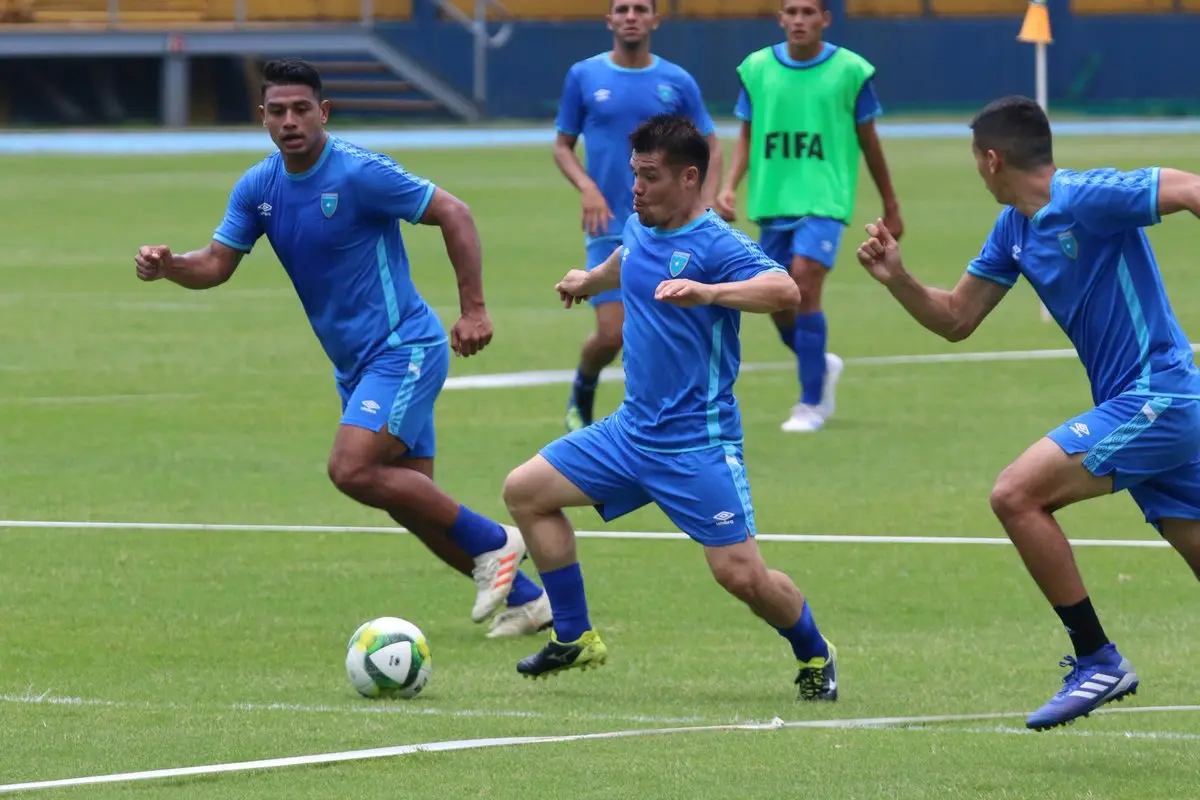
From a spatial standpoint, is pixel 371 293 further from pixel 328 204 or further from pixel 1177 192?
pixel 1177 192

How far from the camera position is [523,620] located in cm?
887

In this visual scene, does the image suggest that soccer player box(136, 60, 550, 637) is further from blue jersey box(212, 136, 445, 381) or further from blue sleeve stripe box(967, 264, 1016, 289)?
blue sleeve stripe box(967, 264, 1016, 289)

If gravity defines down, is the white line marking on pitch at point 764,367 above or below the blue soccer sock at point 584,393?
below

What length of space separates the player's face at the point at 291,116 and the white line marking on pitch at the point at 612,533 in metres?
2.62

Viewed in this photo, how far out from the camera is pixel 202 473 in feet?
40.8

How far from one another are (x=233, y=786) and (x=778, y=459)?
701 centimetres

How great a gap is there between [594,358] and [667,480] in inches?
227

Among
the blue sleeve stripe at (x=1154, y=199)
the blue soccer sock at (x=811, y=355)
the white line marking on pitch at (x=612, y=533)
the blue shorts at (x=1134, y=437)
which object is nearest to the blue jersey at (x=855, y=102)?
the blue soccer sock at (x=811, y=355)

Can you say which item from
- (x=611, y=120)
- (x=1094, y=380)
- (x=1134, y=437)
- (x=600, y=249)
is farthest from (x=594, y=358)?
(x=1134, y=437)

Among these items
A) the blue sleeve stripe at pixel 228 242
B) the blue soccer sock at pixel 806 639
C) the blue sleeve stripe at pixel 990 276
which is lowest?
the blue soccer sock at pixel 806 639

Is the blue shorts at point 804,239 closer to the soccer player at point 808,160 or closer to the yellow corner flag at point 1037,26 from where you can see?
the soccer player at point 808,160

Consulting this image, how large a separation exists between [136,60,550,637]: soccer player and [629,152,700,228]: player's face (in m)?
1.25

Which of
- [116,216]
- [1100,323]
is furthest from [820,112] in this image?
[116,216]

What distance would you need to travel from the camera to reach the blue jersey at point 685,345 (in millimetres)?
7621
